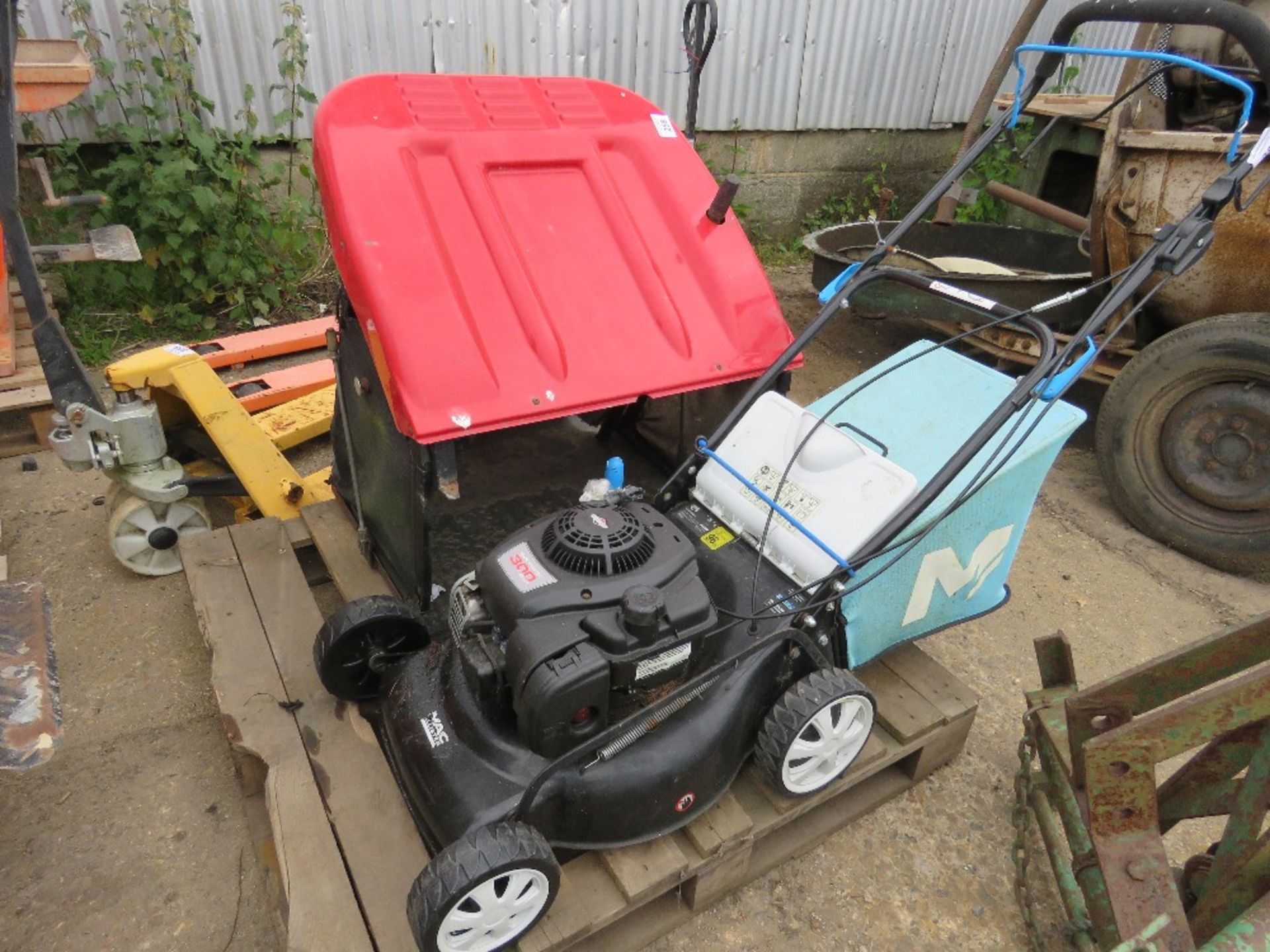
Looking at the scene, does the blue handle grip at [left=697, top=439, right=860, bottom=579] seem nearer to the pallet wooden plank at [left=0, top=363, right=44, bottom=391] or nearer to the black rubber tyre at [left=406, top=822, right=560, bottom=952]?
the black rubber tyre at [left=406, top=822, right=560, bottom=952]

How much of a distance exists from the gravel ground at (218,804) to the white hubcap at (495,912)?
44cm

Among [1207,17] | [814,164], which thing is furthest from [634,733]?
[814,164]

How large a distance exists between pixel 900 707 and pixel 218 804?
1.62 metres

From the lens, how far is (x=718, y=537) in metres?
1.97

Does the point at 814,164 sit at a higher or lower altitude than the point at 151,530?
higher

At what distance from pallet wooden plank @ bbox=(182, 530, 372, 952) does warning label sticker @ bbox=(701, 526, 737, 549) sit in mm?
977

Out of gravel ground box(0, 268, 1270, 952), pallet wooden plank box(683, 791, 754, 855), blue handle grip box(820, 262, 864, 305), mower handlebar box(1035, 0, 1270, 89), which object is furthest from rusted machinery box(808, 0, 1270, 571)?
pallet wooden plank box(683, 791, 754, 855)

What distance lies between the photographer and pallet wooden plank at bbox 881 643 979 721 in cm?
210

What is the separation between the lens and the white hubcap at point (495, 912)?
1439mm

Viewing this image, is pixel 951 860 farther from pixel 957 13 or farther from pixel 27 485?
pixel 957 13

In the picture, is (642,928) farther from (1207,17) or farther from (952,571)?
(1207,17)

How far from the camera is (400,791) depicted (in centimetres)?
183

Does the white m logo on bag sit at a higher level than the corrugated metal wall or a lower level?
lower

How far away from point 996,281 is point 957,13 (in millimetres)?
3238
